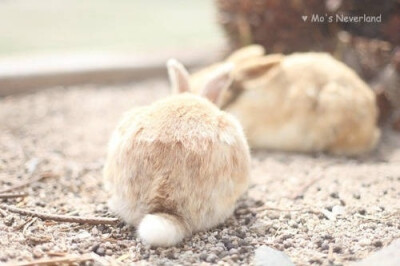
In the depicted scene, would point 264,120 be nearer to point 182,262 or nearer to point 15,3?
point 182,262

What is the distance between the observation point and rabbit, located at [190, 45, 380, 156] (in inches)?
156

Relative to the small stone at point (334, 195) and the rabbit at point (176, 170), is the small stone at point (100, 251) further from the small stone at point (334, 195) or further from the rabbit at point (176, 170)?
the small stone at point (334, 195)

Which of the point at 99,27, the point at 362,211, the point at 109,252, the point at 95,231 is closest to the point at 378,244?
the point at 362,211

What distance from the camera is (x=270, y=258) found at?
7.37ft

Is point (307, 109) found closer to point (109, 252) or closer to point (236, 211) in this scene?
point (236, 211)

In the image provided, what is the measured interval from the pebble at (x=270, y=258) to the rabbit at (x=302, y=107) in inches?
68.0

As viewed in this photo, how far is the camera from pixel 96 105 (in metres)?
4.94

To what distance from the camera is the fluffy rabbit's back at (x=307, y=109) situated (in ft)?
13.0

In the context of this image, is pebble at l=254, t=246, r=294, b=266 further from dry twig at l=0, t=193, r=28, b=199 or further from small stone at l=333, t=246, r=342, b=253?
dry twig at l=0, t=193, r=28, b=199

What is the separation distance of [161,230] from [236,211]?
68 cm

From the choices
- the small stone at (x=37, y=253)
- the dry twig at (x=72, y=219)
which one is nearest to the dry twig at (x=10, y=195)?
the dry twig at (x=72, y=219)

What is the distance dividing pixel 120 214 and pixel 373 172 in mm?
1712

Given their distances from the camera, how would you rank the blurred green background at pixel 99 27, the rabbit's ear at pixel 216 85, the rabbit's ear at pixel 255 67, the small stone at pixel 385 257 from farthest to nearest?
1. the blurred green background at pixel 99 27
2. the rabbit's ear at pixel 255 67
3. the rabbit's ear at pixel 216 85
4. the small stone at pixel 385 257

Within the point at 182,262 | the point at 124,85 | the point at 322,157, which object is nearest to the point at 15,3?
the point at 124,85
